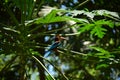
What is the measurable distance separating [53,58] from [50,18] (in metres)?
4.97

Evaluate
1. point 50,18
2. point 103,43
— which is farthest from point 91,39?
point 50,18

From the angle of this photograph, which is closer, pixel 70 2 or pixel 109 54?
pixel 109 54

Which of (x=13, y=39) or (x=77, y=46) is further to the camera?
(x=77, y=46)

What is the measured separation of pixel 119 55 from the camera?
554 cm

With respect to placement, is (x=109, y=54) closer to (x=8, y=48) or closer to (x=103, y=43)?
(x=8, y=48)

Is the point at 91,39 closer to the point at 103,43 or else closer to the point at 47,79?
the point at 103,43

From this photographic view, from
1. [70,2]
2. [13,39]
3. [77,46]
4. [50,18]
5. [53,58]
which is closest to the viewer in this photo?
[50,18]

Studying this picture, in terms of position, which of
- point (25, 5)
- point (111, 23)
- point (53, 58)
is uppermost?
point (25, 5)

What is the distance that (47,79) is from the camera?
5039 millimetres

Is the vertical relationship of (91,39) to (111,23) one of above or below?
below

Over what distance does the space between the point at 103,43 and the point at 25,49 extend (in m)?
2.92

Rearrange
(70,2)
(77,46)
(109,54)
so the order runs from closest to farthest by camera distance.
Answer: (109,54), (77,46), (70,2)

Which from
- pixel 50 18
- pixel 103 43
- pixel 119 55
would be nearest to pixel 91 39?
pixel 103 43

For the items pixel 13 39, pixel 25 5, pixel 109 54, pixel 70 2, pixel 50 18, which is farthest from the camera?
pixel 70 2
